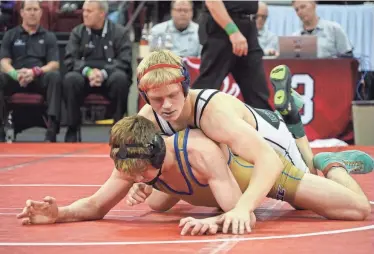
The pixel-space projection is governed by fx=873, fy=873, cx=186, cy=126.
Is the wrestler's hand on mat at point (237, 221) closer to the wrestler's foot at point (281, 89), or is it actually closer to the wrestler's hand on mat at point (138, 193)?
the wrestler's hand on mat at point (138, 193)

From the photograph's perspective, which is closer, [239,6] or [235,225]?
[235,225]

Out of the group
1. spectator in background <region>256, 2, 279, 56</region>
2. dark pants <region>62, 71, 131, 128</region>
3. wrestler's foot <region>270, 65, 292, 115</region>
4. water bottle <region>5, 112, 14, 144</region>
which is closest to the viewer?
wrestler's foot <region>270, 65, 292, 115</region>

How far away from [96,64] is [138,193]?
5.09 meters

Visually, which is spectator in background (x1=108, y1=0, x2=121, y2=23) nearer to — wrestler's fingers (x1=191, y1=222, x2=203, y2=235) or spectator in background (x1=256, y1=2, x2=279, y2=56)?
spectator in background (x1=256, y1=2, x2=279, y2=56)

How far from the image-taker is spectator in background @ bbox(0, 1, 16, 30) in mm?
10062

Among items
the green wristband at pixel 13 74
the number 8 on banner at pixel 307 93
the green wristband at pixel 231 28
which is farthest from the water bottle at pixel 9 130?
the green wristband at pixel 231 28

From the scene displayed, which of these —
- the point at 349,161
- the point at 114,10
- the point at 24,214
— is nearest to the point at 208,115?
the point at 24,214

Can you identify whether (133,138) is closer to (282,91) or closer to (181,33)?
(282,91)

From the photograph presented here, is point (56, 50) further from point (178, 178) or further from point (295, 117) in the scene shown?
point (178, 178)

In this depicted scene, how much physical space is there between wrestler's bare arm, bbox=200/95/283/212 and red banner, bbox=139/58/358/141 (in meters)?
4.88

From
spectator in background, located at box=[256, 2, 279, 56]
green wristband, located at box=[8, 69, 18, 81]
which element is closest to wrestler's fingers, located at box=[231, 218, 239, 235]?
green wristband, located at box=[8, 69, 18, 81]

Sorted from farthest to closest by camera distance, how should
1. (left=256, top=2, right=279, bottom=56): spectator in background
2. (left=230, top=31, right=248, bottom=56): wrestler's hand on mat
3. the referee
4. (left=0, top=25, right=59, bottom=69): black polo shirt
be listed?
1. (left=256, top=2, right=279, bottom=56): spectator in background
2. (left=0, top=25, right=59, bottom=69): black polo shirt
3. the referee
4. (left=230, top=31, right=248, bottom=56): wrestler's hand on mat

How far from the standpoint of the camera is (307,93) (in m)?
8.30

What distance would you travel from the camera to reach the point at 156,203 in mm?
3965
